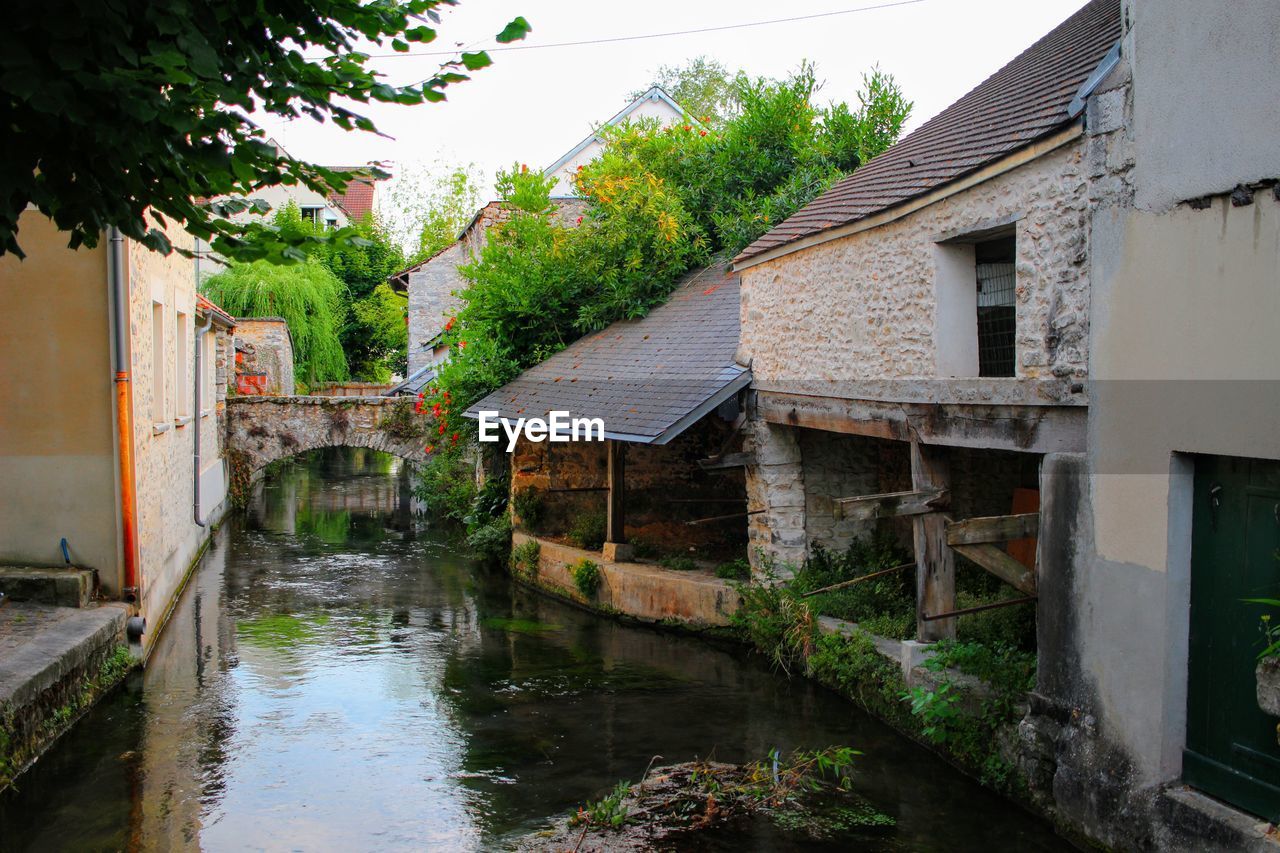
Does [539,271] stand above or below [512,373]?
above

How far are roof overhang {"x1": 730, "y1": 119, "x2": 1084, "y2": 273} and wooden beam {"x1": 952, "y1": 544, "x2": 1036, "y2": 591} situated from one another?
6.90 ft

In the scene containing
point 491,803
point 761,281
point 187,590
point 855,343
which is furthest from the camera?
point 187,590

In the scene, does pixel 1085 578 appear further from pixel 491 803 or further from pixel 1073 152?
pixel 491 803

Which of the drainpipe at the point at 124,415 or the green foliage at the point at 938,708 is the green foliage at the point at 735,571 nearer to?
the green foliage at the point at 938,708

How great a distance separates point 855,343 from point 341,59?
4504mm

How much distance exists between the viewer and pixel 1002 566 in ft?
20.0

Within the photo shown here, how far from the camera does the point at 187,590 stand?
38.8ft

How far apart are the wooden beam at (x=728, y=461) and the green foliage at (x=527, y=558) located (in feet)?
12.0

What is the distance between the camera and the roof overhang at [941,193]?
17.9ft

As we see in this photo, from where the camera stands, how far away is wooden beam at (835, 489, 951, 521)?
6.85 meters

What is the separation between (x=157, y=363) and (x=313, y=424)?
753cm

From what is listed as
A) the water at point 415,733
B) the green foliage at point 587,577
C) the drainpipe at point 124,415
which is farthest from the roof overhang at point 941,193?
the drainpipe at point 124,415

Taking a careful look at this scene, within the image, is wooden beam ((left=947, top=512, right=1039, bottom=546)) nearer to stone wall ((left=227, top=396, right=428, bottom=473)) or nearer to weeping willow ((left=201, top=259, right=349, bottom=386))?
stone wall ((left=227, top=396, right=428, bottom=473))

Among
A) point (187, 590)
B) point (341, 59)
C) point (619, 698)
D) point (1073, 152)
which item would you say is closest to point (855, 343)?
point (1073, 152)
